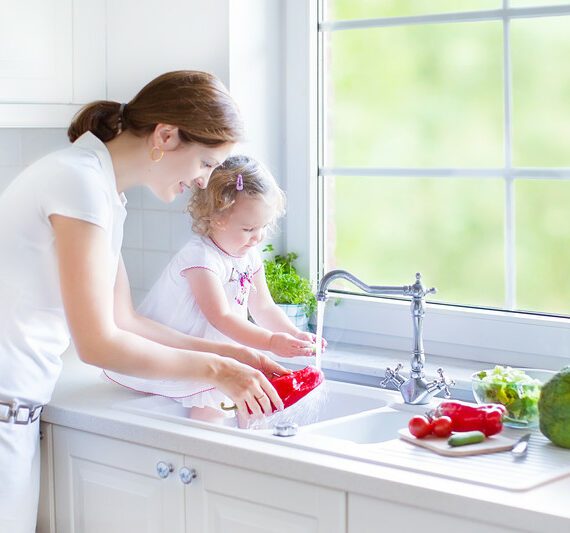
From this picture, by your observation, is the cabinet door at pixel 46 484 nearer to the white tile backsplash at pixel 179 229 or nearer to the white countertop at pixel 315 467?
the white countertop at pixel 315 467

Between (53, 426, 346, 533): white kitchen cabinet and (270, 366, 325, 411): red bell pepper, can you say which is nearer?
(53, 426, 346, 533): white kitchen cabinet

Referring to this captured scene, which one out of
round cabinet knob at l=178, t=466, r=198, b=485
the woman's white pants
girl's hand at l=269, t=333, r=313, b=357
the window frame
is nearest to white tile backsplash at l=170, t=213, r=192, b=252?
the window frame

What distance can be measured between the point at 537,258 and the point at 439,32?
0.55 meters

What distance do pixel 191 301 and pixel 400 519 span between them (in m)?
0.82

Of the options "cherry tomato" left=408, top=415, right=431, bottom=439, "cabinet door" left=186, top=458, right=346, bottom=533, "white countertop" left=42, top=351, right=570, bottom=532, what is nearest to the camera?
"white countertop" left=42, top=351, right=570, bottom=532

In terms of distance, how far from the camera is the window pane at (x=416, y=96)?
2404mm

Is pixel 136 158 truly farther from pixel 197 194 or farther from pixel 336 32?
pixel 336 32

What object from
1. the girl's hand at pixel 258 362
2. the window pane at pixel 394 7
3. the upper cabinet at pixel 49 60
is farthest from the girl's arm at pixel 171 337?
the window pane at pixel 394 7

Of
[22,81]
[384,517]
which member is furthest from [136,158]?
[384,517]

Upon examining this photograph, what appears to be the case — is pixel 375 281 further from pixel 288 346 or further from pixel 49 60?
pixel 49 60

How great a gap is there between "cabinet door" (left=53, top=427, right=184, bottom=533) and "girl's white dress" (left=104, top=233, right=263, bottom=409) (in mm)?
199

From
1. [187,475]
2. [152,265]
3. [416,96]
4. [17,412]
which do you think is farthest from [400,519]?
[152,265]

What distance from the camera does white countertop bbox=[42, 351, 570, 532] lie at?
5.16 ft

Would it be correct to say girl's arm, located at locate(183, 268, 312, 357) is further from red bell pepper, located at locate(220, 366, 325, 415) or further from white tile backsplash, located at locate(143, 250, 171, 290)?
white tile backsplash, located at locate(143, 250, 171, 290)
